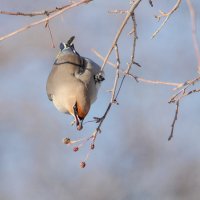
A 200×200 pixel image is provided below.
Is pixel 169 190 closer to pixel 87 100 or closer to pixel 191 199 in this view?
pixel 191 199

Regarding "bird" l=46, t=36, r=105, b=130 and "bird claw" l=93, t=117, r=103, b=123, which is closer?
"bird claw" l=93, t=117, r=103, b=123

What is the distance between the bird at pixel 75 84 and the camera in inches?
126

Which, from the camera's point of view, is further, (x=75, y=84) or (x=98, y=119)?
(x=75, y=84)

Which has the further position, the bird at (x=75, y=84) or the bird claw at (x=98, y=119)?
the bird at (x=75, y=84)

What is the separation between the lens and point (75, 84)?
324cm

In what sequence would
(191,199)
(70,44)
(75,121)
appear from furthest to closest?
(191,199) → (70,44) → (75,121)

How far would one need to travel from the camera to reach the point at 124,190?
6527 mm

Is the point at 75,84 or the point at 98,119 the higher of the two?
the point at 75,84

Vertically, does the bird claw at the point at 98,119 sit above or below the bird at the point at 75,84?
below

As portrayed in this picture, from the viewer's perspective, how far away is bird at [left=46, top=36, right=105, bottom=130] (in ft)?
10.5

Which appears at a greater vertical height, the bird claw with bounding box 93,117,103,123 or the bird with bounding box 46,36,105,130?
the bird with bounding box 46,36,105,130

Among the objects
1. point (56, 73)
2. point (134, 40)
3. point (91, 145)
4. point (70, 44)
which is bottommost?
point (91, 145)

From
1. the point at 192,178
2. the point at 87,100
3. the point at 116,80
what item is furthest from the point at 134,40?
the point at 192,178

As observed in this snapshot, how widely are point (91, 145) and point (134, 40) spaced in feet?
1.42
